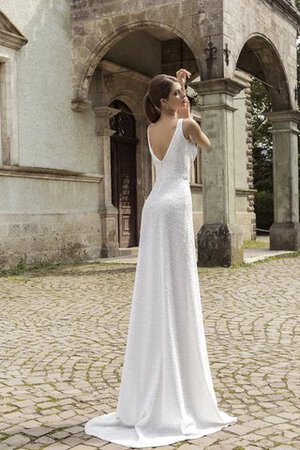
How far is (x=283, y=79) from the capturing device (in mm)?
14164

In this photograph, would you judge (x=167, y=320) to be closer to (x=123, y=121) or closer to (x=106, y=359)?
(x=106, y=359)

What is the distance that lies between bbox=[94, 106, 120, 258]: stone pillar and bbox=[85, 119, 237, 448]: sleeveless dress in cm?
1022

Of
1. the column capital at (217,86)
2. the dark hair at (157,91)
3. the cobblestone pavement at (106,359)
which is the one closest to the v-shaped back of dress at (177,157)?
the dark hair at (157,91)

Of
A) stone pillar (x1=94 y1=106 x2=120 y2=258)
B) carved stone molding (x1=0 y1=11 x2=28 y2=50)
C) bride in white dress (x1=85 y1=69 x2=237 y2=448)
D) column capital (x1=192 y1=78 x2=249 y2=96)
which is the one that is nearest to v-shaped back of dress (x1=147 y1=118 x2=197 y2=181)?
bride in white dress (x1=85 y1=69 x2=237 y2=448)

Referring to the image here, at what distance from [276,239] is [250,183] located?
6452mm

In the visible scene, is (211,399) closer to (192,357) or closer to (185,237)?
(192,357)

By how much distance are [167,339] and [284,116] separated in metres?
12.0

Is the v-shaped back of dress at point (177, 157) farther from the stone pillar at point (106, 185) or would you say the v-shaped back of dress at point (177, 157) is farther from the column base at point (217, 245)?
the stone pillar at point (106, 185)

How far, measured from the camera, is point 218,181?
11.1 metres

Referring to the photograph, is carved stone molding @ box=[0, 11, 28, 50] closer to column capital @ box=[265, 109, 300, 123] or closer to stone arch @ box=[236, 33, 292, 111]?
stone arch @ box=[236, 33, 292, 111]

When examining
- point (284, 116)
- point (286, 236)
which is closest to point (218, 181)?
point (286, 236)

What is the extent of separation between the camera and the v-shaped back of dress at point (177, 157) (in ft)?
10.9

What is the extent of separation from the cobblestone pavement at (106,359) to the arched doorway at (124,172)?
5.88 m

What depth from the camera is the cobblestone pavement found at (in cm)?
324
